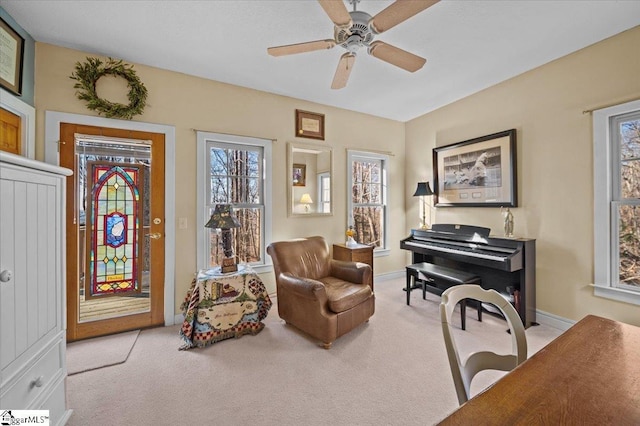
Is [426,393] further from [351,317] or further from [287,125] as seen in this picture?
[287,125]

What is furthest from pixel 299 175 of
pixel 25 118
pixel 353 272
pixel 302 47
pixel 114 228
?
pixel 25 118

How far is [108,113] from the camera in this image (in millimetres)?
2689

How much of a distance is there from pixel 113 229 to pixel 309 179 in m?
2.39

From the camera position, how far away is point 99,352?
7.98ft

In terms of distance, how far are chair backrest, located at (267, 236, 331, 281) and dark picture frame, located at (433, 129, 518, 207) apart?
6.72 feet

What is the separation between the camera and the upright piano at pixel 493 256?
2861mm

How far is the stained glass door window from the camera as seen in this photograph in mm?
2762

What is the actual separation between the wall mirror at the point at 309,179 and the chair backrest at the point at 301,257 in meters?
0.64

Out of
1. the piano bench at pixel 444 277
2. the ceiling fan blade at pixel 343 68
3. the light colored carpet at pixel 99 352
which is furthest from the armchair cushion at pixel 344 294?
the ceiling fan blade at pixel 343 68

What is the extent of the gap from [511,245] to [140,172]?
13.4 feet

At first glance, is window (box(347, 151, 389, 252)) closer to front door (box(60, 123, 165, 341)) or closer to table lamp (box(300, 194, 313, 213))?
table lamp (box(300, 194, 313, 213))

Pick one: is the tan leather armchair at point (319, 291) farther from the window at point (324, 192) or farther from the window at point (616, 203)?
the window at point (616, 203)

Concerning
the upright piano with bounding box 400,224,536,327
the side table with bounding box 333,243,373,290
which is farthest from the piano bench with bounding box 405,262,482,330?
the side table with bounding box 333,243,373,290

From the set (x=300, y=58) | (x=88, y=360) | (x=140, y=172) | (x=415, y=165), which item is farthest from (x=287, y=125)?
(x=88, y=360)
